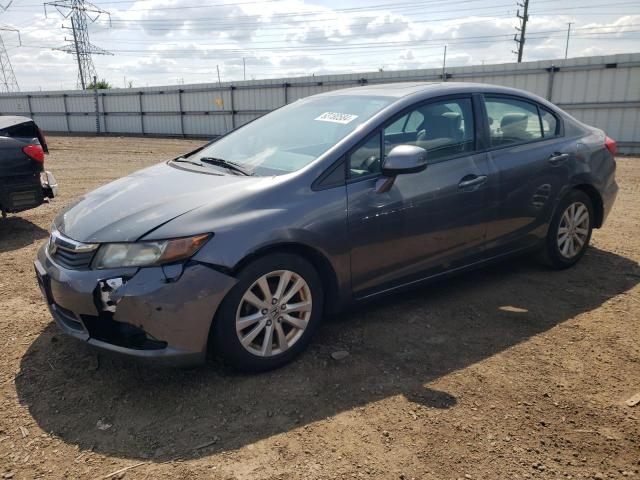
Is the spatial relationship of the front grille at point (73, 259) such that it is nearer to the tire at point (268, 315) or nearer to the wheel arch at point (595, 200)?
the tire at point (268, 315)

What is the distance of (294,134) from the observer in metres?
3.76

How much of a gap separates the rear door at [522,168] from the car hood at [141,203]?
196 cm

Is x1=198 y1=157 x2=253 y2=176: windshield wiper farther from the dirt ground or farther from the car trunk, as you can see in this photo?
the car trunk

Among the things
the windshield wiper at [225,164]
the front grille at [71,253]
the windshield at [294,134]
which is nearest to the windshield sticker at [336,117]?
the windshield at [294,134]

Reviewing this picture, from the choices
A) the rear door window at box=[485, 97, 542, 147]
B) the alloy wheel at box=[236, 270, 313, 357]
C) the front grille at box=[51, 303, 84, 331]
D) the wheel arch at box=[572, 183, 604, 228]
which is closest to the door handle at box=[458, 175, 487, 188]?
the rear door window at box=[485, 97, 542, 147]

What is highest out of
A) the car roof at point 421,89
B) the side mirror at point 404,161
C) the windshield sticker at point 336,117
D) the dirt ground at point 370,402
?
the car roof at point 421,89

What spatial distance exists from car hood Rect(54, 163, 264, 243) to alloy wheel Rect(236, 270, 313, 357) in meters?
0.55

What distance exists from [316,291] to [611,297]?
2.56 meters

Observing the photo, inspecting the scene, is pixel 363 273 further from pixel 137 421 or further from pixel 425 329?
pixel 137 421

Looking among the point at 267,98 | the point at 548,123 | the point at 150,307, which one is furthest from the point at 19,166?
the point at 267,98

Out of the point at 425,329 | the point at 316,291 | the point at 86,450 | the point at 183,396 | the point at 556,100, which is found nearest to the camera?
the point at 86,450

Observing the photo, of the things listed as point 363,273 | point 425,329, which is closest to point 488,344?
point 425,329

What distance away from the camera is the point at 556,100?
51.3 feet

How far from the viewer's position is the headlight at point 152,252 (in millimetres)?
2697
